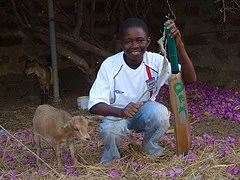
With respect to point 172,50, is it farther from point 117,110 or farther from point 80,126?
point 80,126

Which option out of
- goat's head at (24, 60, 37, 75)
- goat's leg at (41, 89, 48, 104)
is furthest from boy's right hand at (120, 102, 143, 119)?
goat's head at (24, 60, 37, 75)

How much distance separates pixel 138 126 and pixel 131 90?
0.27 m

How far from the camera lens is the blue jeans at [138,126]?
10.9 ft

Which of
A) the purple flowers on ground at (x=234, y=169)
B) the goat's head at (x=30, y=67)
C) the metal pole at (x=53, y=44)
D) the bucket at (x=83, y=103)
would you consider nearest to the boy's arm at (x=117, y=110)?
the purple flowers on ground at (x=234, y=169)

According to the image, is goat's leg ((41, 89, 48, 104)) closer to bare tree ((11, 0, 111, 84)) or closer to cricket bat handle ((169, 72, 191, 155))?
bare tree ((11, 0, 111, 84))

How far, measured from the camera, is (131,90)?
341cm

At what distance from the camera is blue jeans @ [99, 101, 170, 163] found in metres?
3.32

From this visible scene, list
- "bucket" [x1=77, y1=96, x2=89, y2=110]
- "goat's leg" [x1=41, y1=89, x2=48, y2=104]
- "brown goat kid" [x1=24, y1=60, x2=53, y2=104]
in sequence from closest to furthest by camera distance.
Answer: "bucket" [x1=77, y1=96, x2=89, y2=110], "goat's leg" [x1=41, y1=89, x2=48, y2=104], "brown goat kid" [x1=24, y1=60, x2=53, y2=104]

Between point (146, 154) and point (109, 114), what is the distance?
0.51 m

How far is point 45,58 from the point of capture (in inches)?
253

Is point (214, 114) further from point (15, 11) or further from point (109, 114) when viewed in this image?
point (15, 11)

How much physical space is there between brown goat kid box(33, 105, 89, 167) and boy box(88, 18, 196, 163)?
0.65 ft

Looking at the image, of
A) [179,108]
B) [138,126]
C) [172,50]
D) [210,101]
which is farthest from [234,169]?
[210,101]

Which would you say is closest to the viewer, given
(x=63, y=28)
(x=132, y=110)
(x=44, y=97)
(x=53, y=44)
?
(x=132, y=110)
